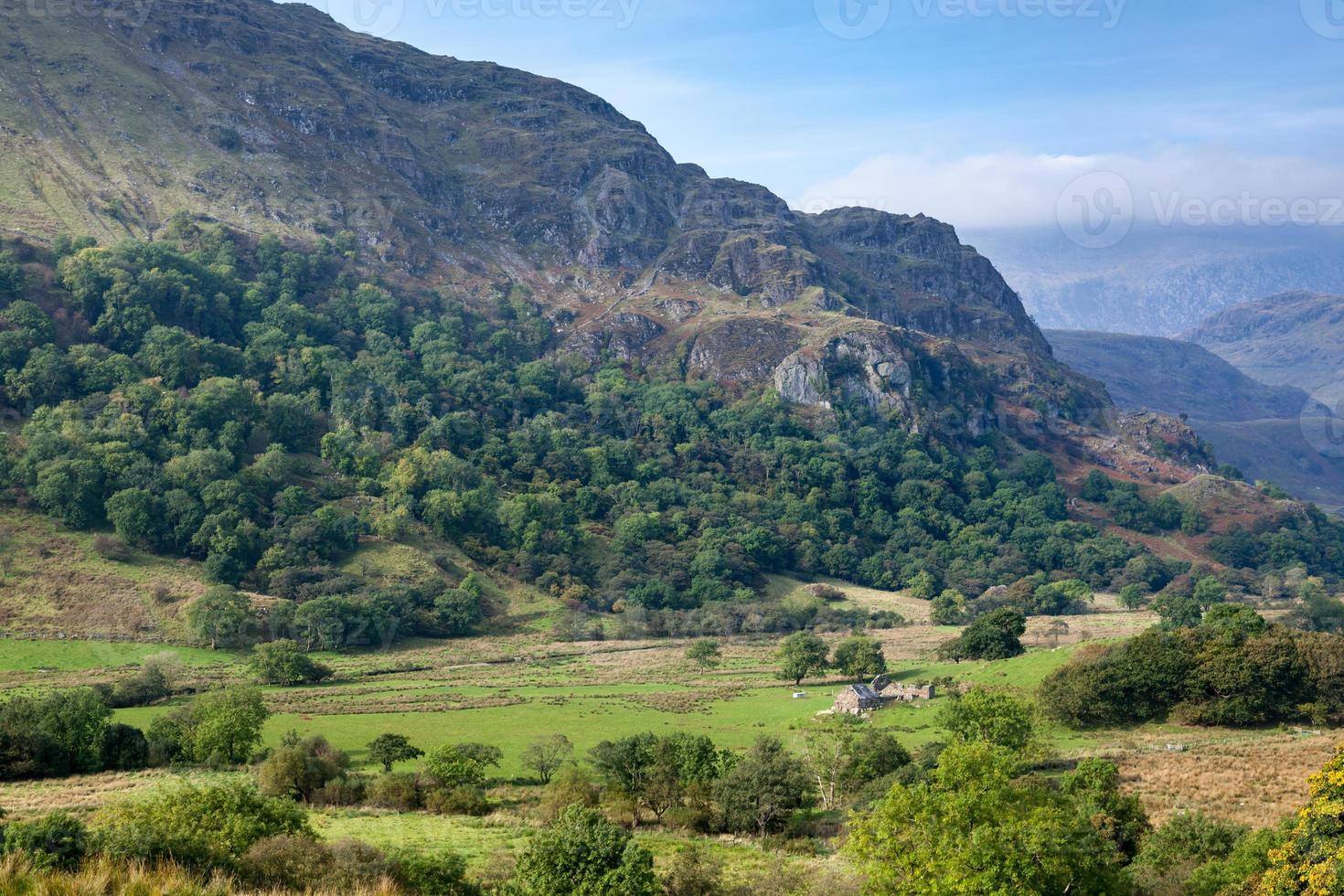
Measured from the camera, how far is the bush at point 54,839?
20.1 m

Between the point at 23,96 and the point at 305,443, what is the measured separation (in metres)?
84.7

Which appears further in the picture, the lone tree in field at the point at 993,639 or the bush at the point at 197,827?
the lone tree in field at the point at 993,639

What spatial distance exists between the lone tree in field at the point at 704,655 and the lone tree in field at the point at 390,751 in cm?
3781

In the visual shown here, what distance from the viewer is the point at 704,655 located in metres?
81.2

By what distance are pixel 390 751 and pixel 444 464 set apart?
69725mm

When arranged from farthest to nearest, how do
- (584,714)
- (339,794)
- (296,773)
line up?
1. (584,714)
2. (339,794)
3. (296,773)

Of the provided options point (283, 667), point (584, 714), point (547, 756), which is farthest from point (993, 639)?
point (283, 667)

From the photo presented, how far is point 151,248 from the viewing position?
122625 mm

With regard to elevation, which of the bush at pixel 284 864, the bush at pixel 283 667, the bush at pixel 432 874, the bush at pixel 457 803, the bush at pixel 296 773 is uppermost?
the bush at pixel 284 864

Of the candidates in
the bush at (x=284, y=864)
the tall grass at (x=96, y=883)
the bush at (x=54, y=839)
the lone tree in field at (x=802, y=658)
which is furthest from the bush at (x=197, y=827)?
the lone tree in field at (x=802, y=658)

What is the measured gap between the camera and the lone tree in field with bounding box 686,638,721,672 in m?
80.8

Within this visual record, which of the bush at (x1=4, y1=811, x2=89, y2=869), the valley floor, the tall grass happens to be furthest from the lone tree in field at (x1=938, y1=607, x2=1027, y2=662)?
the tall grass

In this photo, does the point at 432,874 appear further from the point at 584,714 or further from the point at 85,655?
the point at 85,655

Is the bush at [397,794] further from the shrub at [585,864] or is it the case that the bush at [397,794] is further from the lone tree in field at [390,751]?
the shrub at [585,864]
